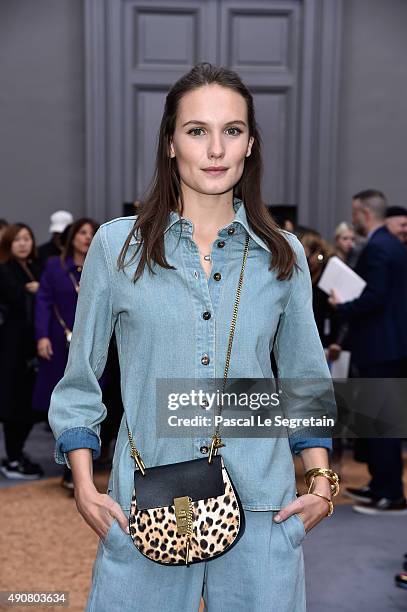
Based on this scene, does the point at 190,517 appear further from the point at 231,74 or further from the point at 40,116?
the point at 40,116

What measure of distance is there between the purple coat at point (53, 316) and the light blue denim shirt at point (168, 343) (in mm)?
3628

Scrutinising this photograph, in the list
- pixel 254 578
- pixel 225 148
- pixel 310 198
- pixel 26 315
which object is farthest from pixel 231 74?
pixel 310 198

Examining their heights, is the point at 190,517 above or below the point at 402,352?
above

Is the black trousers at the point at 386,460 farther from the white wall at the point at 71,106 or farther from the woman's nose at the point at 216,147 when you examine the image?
the white wall at the point at 71,106

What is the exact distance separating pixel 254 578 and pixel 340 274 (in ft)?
11.9

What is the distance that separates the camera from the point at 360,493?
199 inches

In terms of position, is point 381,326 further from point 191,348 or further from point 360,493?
point 191,348

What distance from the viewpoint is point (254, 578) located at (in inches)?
59.4

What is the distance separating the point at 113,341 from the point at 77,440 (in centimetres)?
379

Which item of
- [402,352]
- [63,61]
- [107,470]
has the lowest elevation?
[107,470]

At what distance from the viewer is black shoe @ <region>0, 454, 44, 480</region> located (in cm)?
565

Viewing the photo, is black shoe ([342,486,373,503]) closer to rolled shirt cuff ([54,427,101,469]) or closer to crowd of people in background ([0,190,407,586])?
crowd of people in background ([0,190,407,586])

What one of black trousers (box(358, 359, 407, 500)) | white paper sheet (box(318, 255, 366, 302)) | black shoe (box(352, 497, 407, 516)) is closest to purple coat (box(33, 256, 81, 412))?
white paper sheet (box(318, 255, 366, 302))

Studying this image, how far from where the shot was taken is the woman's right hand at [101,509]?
1.49 m
